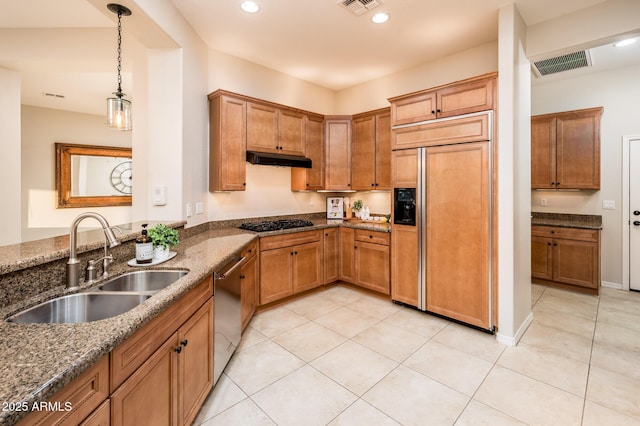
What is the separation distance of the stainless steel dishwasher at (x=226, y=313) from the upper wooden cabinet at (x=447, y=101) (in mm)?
2372

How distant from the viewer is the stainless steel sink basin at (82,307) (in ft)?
4.25

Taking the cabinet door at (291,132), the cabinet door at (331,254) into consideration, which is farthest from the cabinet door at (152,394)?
the cabinet door at (291,132)

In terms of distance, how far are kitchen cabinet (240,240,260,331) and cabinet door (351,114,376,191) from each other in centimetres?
181

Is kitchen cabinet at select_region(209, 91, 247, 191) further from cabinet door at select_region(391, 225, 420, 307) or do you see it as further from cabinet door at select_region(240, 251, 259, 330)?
cabinet door at select_region(391, 225, 420, 307)

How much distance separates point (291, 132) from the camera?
385 centimetres

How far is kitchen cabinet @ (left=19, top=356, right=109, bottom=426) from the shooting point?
0.76 meters

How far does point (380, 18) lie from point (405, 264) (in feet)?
8.44

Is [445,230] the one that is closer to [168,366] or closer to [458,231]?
[458,231]

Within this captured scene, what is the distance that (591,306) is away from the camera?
3.47 m

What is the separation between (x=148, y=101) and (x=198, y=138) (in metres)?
0.55

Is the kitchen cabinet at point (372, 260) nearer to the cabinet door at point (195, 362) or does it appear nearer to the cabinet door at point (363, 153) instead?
the cabinet door at point (363, 153)

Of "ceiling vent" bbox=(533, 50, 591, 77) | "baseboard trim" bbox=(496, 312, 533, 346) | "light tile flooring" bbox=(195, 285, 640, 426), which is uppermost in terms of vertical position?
"ceiling vent" bbox=(533, 50, 591, 77)

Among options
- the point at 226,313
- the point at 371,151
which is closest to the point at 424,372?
the point at 226,313

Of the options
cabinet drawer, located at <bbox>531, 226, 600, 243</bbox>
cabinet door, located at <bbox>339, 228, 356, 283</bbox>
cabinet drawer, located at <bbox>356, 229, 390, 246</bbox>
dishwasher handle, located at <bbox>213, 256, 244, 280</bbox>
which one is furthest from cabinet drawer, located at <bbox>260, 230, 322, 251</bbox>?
cabinet drawer, located at <bbox>531, 226, 600, 243</bbox>
